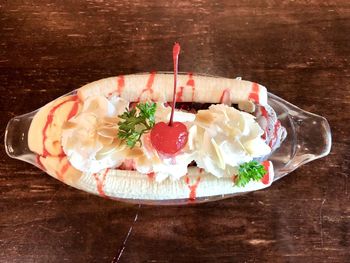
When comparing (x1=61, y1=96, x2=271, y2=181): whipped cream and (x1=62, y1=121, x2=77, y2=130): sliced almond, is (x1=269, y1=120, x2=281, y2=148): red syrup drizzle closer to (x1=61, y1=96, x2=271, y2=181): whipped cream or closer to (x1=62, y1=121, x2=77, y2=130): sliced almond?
(x1=61, y1=96, x2=271, y2=181): whipped cream

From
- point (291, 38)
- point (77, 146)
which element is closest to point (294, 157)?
point (291, 38)

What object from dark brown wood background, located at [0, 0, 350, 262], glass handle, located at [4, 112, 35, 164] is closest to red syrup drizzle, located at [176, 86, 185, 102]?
dark brown wood background, located at [0, 0, 350, 262]

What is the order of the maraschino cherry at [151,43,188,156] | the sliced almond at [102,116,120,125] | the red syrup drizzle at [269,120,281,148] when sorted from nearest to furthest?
1. the maraschino cherry at [151,43,188,156]
2. the sliced almond at [102,116,120,125]
3. the red syrup drizzle at [269,120,281,148]

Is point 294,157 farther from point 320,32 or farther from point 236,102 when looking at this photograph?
point 320,32

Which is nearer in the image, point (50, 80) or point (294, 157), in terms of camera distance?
point (294, 157)

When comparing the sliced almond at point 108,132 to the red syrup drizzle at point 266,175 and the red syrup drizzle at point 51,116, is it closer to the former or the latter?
the red syrup drizzle at point 51,116

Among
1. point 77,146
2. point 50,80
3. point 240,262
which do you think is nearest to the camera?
point 77,146

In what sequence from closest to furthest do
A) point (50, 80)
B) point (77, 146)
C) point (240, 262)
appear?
point (77, 146)
point (240, 262)
point (50, 80)
